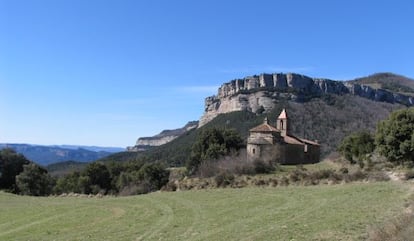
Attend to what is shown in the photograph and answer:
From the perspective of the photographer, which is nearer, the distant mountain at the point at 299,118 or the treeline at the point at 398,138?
the treeline at the point at 398,138

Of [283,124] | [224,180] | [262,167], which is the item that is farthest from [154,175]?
[283,124]

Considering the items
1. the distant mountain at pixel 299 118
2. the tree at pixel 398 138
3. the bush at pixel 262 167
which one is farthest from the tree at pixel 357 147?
the distant mountain at pixel 299 118

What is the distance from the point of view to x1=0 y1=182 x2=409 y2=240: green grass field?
1712cm

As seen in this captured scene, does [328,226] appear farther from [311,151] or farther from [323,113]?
[323,113]

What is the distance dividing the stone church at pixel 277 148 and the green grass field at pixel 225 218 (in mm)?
35235

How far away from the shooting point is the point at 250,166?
2285 inches

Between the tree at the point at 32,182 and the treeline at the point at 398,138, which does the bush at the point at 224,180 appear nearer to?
the treeline at the point at 398,138

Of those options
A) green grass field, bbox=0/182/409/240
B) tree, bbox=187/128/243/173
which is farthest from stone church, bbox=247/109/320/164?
green grass field, bbox=0/182/409/240

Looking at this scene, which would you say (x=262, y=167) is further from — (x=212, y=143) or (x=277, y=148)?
(x=212, y=143)

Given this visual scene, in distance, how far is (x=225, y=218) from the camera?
2236 cm

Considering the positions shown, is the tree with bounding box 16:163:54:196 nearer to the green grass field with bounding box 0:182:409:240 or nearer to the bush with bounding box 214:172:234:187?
the bush with bounding box 214:172:234:187

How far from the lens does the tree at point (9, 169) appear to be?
79625 mm

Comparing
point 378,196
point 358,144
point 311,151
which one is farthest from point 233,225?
point 311,151

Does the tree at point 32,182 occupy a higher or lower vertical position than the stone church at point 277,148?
lower
